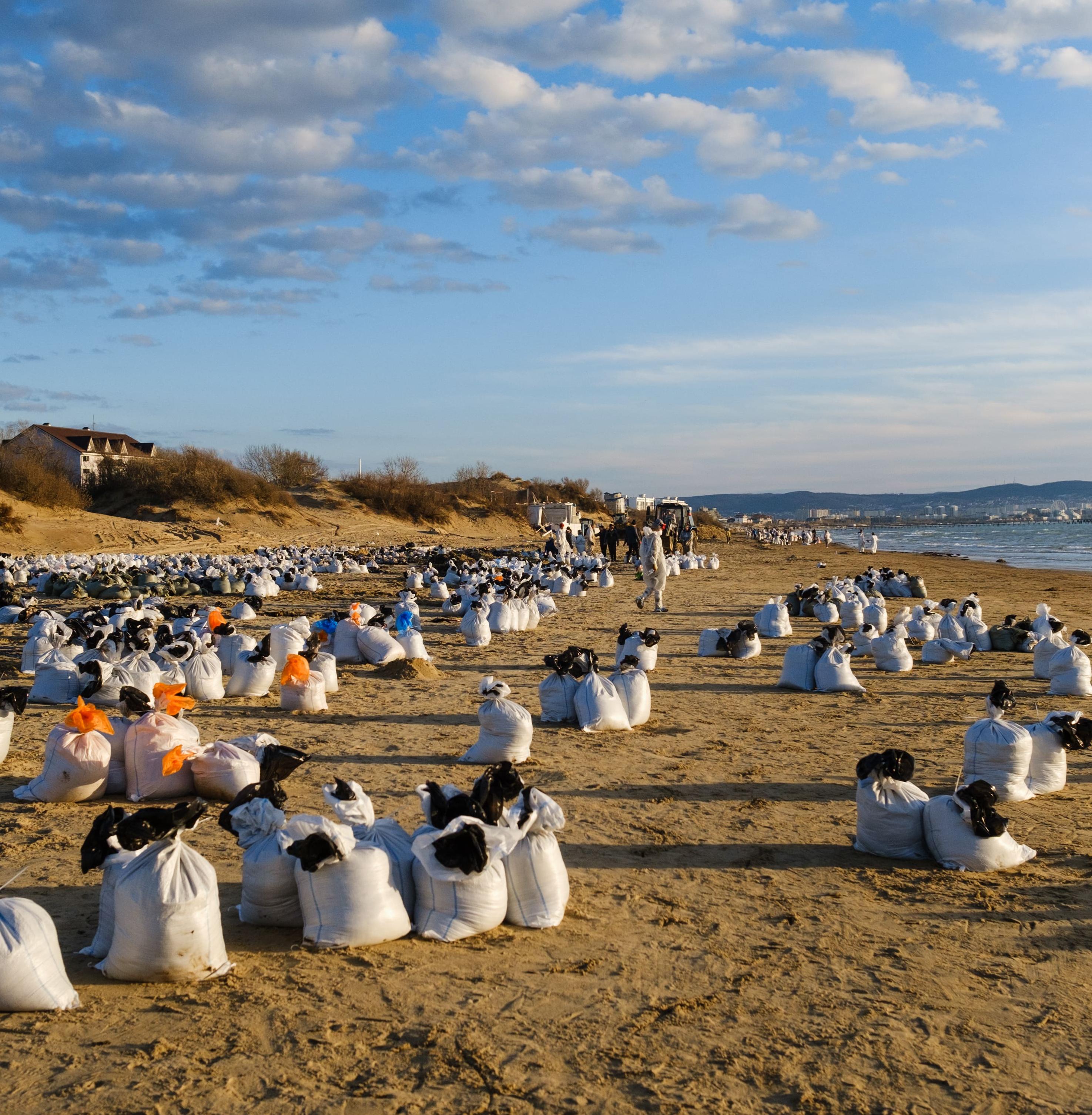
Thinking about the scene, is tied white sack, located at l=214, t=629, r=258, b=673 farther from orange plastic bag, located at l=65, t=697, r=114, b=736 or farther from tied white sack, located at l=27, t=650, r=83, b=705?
orange plastic bag, located at l=65, t=697, r=114, b=736

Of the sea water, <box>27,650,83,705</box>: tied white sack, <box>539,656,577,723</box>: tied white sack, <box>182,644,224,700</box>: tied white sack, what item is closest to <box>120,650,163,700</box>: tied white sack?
<box>182,644,224,700</box>: tied white sack

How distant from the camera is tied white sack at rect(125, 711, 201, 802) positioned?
527 centimetres

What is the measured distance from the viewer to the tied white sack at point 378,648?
32.4 feet

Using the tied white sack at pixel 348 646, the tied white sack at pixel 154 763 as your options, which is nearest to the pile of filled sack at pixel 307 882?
the tied white sack at pixel 154 763

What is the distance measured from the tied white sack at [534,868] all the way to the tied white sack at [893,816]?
5.59ft

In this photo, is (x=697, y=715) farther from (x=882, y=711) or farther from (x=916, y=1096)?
(x=916, y=1096)

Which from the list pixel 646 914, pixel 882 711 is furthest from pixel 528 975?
pixel 882 711

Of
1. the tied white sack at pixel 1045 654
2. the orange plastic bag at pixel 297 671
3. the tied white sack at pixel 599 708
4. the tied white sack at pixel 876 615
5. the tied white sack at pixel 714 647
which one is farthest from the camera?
the tied white sack at pixel 876 615

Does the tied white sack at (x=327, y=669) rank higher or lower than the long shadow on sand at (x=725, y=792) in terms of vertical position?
higher

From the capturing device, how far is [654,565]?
1552 centimetres

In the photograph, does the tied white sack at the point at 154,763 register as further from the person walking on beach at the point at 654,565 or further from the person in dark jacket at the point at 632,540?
the person in dark jacket at the point at 632,540

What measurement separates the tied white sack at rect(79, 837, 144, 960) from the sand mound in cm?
587

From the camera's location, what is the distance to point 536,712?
26.3 ft

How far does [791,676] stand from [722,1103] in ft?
21.7
